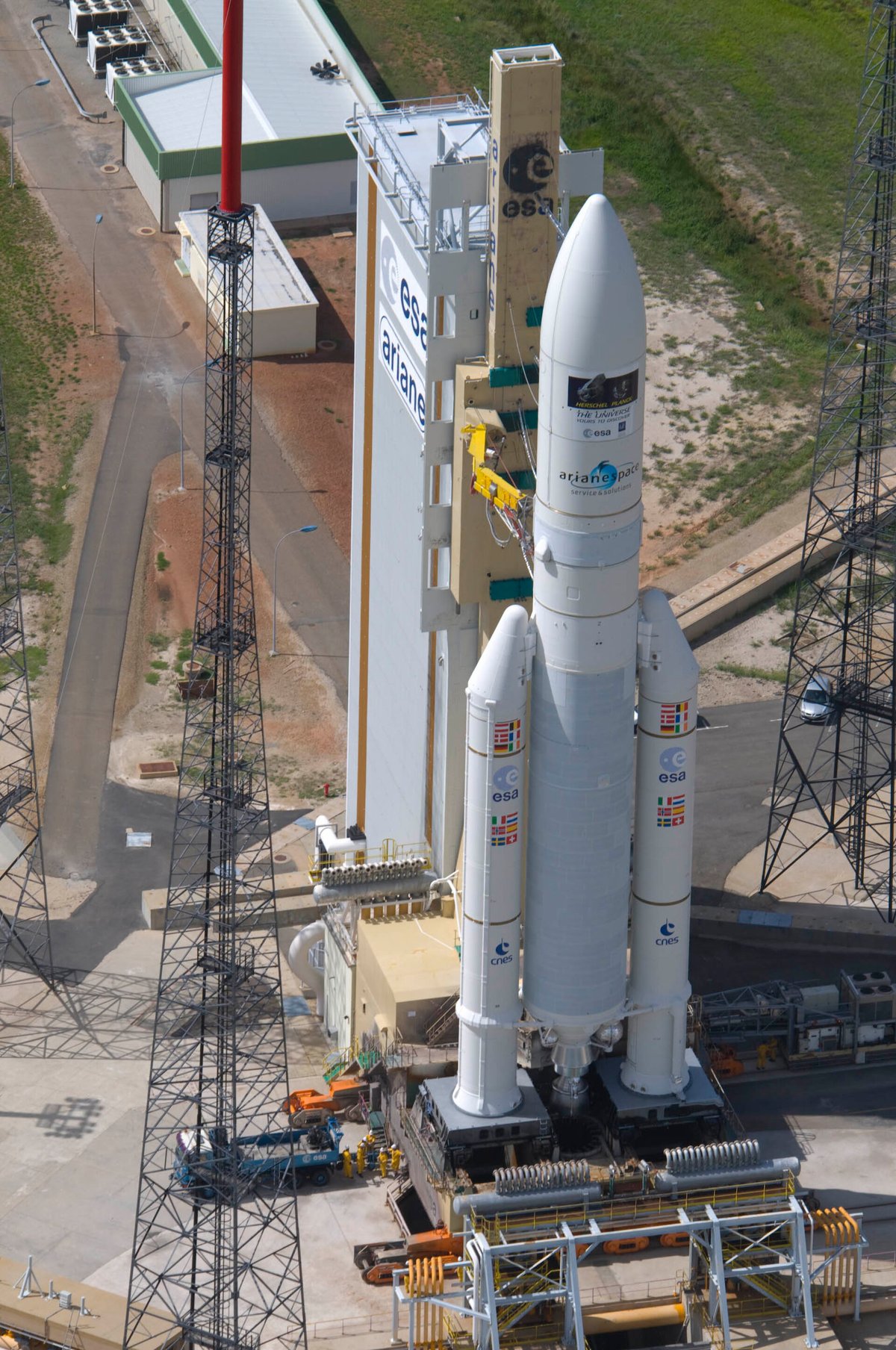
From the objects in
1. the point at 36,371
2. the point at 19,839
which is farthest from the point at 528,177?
the point at 36,371

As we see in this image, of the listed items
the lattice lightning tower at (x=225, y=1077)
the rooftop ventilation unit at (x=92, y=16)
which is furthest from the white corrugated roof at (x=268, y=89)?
the lattice lightning tower at (x=225, y=1077)

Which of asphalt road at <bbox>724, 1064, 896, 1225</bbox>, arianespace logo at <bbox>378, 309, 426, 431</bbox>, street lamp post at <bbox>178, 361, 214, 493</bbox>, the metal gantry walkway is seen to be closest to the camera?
the metal gantry walkway

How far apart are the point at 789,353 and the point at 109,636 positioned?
126 ft

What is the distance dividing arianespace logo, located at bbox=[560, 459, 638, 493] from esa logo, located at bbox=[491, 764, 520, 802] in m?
8.26

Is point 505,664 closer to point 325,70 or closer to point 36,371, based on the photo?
point 36,371

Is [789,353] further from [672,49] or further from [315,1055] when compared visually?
[315,1055]

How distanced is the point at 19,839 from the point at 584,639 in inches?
1446

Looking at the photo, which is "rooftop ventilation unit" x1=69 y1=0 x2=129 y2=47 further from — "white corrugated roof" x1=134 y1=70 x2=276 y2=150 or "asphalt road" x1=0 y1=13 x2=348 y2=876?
"white corrugated roof" x1=134 y1=70 x2=276 y2=150

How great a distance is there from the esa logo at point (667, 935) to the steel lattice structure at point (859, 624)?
18.7 metres

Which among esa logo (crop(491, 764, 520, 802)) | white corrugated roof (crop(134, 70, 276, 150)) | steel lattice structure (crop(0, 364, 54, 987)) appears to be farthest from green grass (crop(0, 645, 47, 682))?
esa logo (crop(491, 764, 520, 802))

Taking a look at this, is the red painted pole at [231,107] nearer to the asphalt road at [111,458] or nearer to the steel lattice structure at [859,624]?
the steel lattice structure at [859,624]

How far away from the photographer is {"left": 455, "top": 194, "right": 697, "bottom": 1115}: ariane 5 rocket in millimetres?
73125

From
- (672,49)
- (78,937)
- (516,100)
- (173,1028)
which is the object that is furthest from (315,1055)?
(672,49)

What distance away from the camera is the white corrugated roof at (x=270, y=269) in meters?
136
